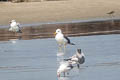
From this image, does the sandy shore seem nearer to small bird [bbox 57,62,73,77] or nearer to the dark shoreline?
the dark shoreline

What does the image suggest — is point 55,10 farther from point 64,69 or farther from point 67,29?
point 64,69

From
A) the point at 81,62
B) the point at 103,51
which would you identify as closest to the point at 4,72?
the point at 81,62

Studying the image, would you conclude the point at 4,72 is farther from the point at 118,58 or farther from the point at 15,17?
the point at 15,17

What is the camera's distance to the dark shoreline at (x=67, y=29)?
20.3 meters

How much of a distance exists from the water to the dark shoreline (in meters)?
1.54

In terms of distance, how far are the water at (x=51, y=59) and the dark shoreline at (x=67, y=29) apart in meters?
1.54

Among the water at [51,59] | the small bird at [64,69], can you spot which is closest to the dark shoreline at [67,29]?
the water at [51,59]

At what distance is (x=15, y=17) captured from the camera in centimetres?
2694

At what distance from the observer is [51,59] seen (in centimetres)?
1384

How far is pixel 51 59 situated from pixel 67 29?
853cm

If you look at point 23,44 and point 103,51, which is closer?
point 103,51

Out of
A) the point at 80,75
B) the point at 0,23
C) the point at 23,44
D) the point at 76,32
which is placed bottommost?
the point at 80,75

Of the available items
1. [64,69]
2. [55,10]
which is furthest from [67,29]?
[64,69]

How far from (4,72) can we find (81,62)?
1.73 metres
